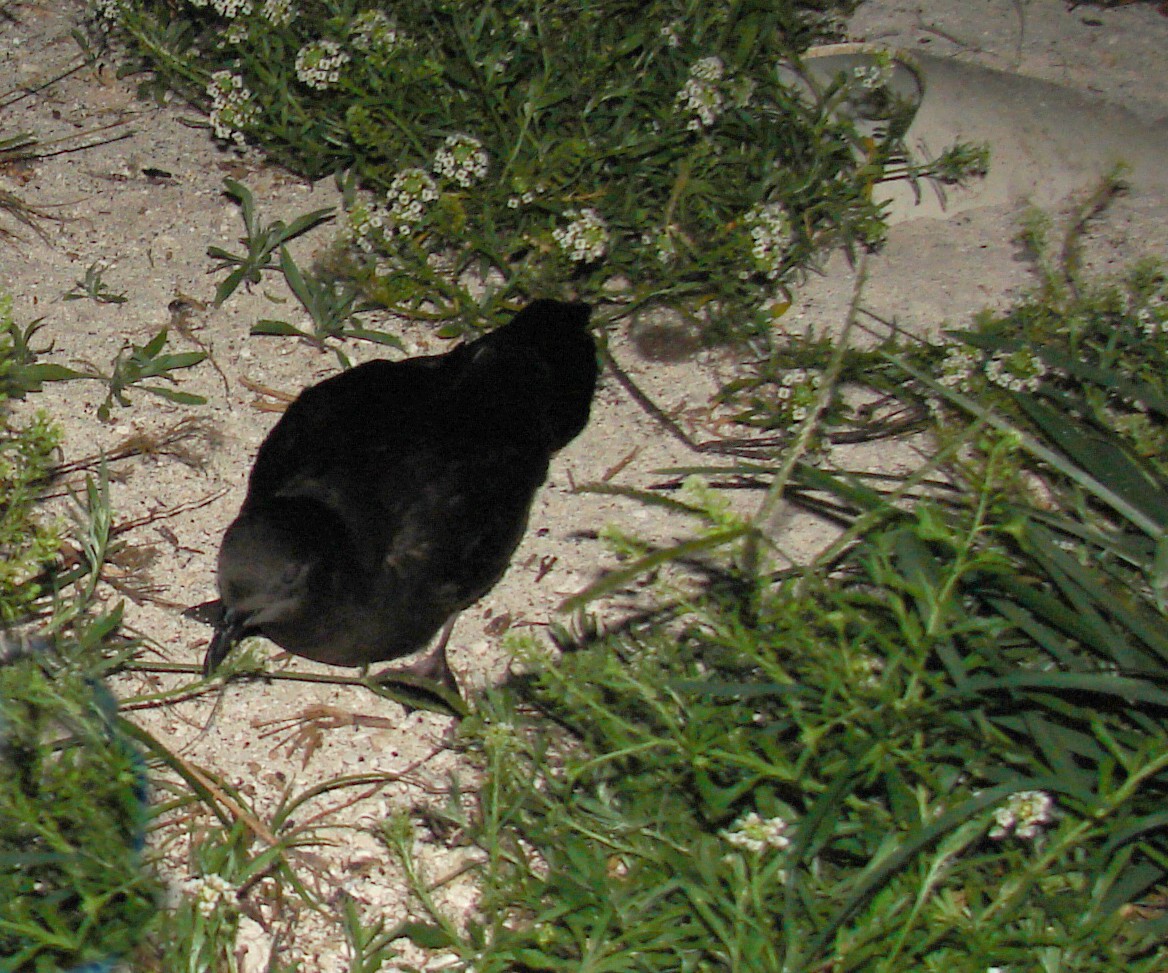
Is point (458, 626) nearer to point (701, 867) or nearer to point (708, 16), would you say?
point (701, 867)

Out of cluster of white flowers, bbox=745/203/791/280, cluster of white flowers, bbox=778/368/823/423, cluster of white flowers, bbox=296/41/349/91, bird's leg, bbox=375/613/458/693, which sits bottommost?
bird's leg, bbox=375/613/458/693

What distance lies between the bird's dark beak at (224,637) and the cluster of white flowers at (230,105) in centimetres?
196

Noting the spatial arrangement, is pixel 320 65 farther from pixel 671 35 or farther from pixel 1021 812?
pixel 1021 812

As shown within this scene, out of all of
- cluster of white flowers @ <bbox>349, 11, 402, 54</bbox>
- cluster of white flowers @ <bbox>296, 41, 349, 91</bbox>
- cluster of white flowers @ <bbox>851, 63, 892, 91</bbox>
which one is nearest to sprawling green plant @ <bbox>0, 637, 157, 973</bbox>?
cluster of white flowers @ <bbox>296, 41, 349, 91</bbox>

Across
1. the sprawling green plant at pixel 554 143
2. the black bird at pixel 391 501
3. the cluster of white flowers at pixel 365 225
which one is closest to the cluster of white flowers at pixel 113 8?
the sprawling green plant at pixel 554 143

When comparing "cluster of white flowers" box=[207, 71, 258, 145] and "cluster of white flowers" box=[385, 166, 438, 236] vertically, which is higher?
"cluster of white flowers" box=[207, 71, 258, 145]

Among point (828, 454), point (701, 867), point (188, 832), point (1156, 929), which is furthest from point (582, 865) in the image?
point (828, 454)

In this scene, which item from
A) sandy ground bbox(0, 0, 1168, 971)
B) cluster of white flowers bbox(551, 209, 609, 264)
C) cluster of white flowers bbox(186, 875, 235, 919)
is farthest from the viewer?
cluster of white flowers bbox(551, 209, 609, 264)

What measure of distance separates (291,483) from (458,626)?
650 mm

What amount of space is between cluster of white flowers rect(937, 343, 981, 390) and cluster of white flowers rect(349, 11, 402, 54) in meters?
2.00

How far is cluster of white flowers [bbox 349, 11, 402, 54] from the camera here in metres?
4.27

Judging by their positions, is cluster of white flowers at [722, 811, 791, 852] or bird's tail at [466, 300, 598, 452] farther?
bird's tail at [466, 300, 598, 452]

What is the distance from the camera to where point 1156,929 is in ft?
8.32

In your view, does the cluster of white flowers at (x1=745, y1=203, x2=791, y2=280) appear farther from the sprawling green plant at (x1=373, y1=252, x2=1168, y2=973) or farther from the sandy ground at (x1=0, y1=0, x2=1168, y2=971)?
the sprawling green plant at (x1=373, y1=252, x2=1168, y2=973)
